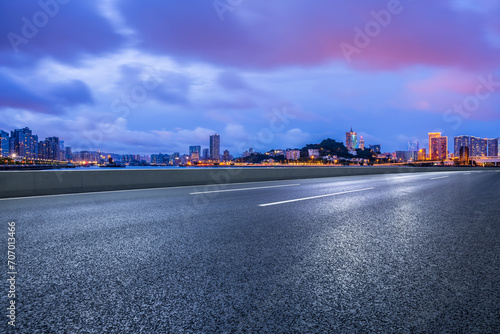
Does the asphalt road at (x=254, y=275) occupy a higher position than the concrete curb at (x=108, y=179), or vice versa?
the concrete curb at (x=108, y=179)

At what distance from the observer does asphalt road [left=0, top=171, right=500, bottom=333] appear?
2.21 m

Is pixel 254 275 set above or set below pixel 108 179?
below

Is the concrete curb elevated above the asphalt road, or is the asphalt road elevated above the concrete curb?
the concrete curb

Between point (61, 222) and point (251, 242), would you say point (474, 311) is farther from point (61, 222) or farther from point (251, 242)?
point (61, 222)

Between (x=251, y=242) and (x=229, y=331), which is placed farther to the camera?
(x=251, y=242)

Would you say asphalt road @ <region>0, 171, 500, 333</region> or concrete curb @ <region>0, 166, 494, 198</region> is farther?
concrete curb @ <region>0, 166, 494, 198</region>

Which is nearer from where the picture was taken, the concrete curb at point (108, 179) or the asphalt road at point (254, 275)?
the asphalt road at point (254, 275)

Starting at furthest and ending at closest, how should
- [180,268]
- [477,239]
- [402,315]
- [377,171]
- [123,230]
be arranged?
[377,171]
[123,230]
[477,239]
[180,268]
[402,315]

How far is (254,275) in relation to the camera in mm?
3076

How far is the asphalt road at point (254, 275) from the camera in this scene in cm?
221

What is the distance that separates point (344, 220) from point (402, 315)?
12.9 ft

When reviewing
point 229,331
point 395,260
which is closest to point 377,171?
point 395,260

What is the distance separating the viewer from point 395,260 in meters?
3.62

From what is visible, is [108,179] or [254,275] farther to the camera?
[108,179]
